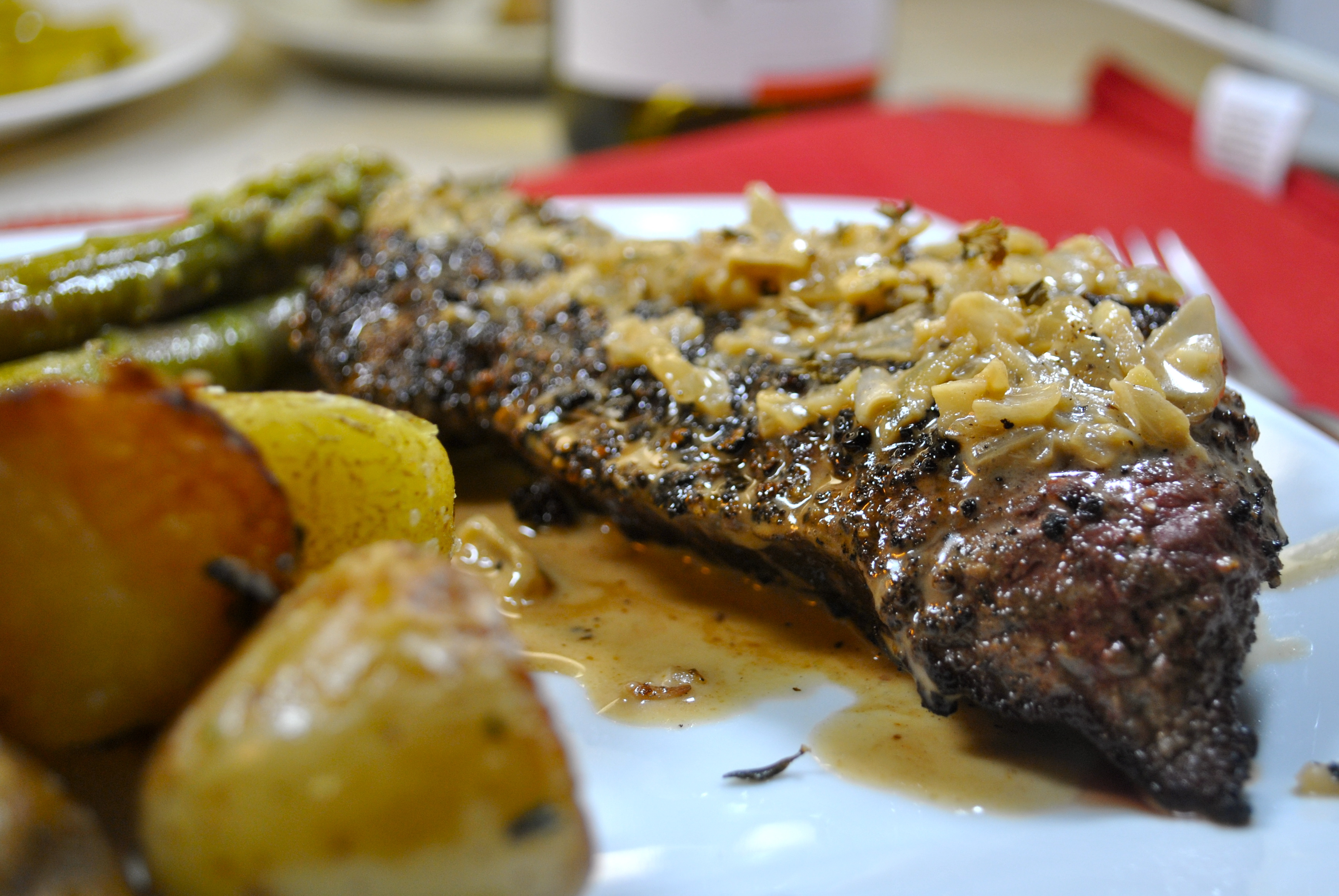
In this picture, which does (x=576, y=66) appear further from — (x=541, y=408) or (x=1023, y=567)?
(x=1023, y=567)

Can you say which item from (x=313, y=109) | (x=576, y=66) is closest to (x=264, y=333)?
(x=576, y=66)

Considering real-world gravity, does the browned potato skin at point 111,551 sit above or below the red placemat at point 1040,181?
above

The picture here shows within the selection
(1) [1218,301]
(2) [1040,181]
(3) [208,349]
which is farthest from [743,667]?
(2) [1040,181]

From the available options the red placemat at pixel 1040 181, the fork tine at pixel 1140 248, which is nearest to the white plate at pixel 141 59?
the red placemat at pixel 1040 181

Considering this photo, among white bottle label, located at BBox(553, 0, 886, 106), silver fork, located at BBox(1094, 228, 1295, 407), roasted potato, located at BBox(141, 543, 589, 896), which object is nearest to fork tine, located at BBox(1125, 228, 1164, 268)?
silver fork, located at BBox(1094, 228, 1295, 407)

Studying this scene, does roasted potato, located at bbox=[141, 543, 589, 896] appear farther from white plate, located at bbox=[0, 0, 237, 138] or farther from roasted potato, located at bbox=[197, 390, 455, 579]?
white plate, located at bbox=[0, 0, 237, 138]

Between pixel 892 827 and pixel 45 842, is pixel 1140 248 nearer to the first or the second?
pixel 892 827

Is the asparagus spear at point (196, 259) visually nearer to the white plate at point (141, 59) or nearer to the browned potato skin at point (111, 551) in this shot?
the browned potato skin at point (111, 551)
